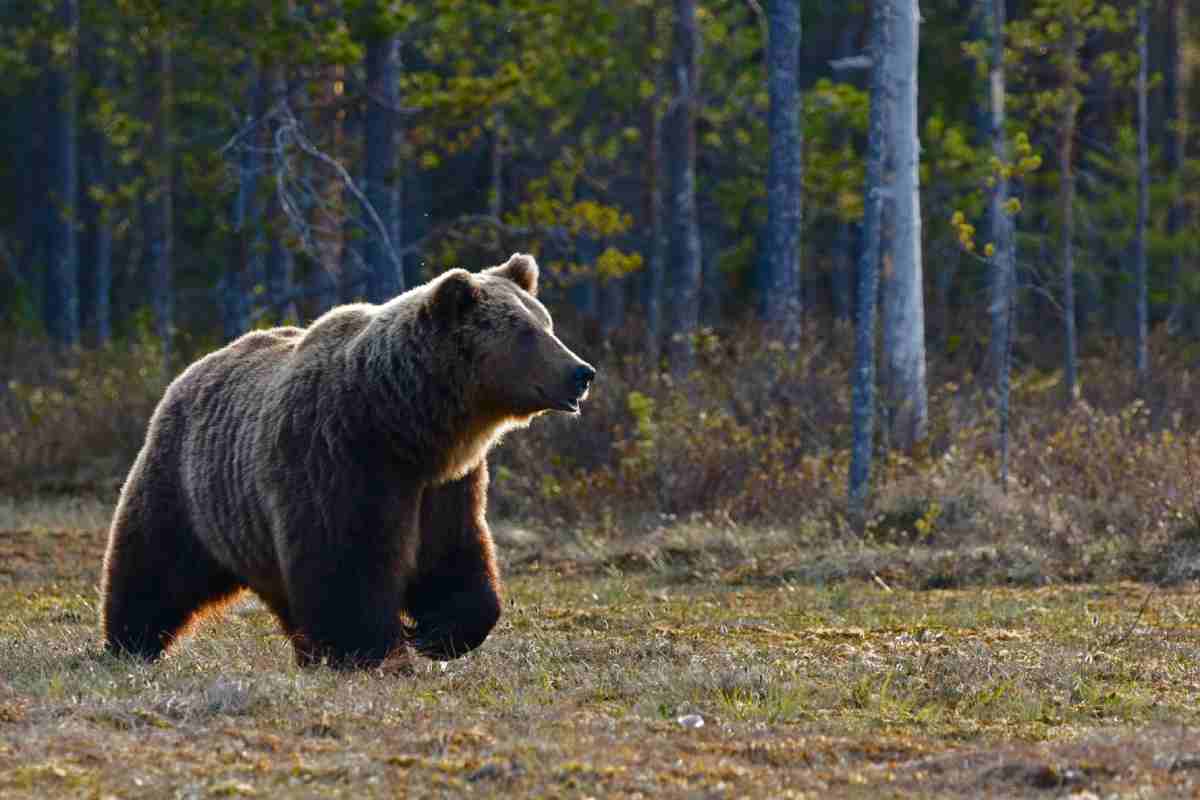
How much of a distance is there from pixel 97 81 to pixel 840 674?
32.3 meters

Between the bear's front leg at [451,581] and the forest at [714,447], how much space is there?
0.31 m

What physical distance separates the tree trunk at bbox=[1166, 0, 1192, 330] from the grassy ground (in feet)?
70.2

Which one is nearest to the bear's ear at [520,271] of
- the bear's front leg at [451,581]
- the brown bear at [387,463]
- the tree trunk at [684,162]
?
the brown bear at [387,463]

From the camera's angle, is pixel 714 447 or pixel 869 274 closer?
pixel 869 274

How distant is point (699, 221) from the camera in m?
38.8

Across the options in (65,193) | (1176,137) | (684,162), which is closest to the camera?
(684,162)

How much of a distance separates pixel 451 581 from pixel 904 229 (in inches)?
338

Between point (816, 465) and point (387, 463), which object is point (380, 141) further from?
point (387, 463)

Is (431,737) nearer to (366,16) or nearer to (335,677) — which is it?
(335,677)

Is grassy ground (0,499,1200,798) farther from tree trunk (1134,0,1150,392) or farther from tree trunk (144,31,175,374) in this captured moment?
tree trunk (144,31,175,374)

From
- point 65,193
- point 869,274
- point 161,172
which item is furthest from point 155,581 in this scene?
point 65,193

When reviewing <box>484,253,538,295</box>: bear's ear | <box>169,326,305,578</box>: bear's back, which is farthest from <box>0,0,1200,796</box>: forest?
<box>484,253,538,295</box>: bear's ear

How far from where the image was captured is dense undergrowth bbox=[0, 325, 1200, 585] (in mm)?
12332

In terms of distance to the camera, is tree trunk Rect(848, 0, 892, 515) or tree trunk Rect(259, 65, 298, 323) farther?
tree trunk Rect(259, 65, 298, 323)
